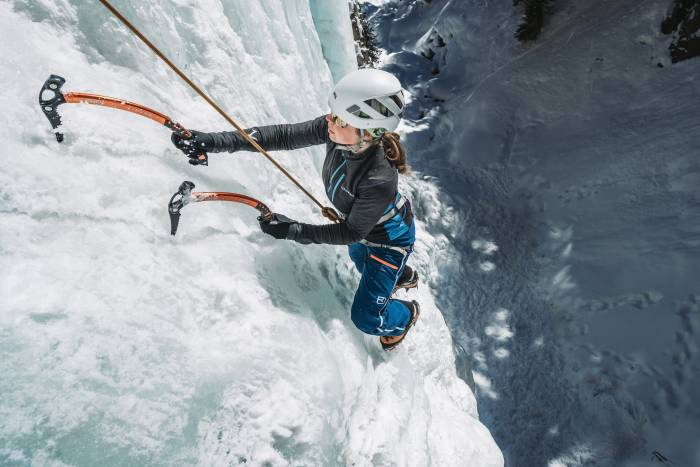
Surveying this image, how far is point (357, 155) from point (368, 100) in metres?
0.29

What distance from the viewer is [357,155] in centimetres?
207

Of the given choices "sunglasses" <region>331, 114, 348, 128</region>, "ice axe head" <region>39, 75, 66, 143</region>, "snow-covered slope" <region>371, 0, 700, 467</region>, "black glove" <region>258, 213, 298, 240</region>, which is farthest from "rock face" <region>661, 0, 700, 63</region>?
"ice axe head" <region>39, 75, 66, 143</region>

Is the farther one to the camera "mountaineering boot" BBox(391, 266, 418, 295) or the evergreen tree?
the evergreen tree

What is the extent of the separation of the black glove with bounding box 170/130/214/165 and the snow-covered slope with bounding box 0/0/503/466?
0.09 metres

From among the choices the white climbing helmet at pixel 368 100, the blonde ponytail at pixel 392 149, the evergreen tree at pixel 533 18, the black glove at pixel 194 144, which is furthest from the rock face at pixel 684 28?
the black glove at pixel 194 144

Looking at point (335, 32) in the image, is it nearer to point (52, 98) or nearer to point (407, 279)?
point (407, 279)

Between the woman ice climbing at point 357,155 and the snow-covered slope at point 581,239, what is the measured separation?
15.9 feet

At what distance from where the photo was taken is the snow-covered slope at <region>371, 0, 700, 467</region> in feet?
17.9

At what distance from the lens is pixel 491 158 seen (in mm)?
9180

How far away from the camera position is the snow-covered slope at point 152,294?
1.22 metres

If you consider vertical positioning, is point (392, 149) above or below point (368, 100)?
below

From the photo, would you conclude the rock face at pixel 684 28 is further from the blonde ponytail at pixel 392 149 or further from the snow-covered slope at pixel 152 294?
the snow-covered slope at pixel 152 294

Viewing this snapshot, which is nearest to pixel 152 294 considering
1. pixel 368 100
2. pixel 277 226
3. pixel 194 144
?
pixel 277 226

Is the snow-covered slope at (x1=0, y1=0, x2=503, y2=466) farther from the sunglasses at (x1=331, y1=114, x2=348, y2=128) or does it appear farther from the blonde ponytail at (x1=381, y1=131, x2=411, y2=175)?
the blonde ponytail at (x1=381, y1=131, x2=411, y2=175)
